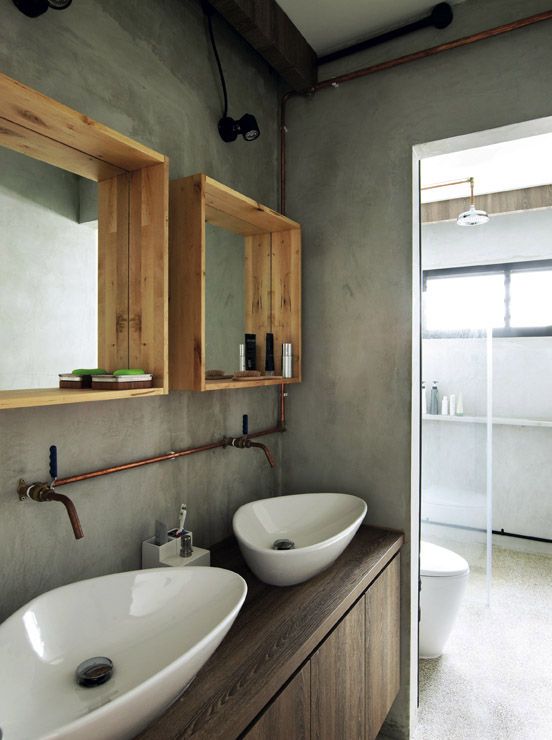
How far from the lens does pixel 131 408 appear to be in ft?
4.78

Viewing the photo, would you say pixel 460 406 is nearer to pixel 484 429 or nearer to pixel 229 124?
pixel 484 429

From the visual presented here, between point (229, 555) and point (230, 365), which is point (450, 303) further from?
point (229, 555)

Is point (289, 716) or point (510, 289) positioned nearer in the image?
point (289, 716)

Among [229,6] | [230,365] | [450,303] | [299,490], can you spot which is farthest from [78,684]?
[450,303]

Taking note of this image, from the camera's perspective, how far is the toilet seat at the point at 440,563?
2381 mm

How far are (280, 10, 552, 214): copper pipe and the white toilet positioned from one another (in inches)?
73.9

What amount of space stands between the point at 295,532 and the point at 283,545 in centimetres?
18

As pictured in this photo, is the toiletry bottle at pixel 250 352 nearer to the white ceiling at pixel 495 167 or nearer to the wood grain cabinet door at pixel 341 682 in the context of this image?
the wood grain cabinet door at pixel 341 682

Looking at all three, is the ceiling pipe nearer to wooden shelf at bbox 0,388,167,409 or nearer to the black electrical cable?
the black electrical cable

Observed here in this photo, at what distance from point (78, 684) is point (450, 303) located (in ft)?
8.95

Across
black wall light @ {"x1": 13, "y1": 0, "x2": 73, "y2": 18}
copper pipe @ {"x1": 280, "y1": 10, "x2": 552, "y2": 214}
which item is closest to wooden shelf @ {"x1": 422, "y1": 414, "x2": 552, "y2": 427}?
copper pipe @ {"x1": 280, "y1": 10, "x2": 552, "y2": 214}

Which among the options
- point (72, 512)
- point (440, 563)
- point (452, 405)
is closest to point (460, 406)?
point (452, 405)

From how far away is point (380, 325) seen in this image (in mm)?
1975

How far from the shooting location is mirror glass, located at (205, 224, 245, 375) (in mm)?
1679
